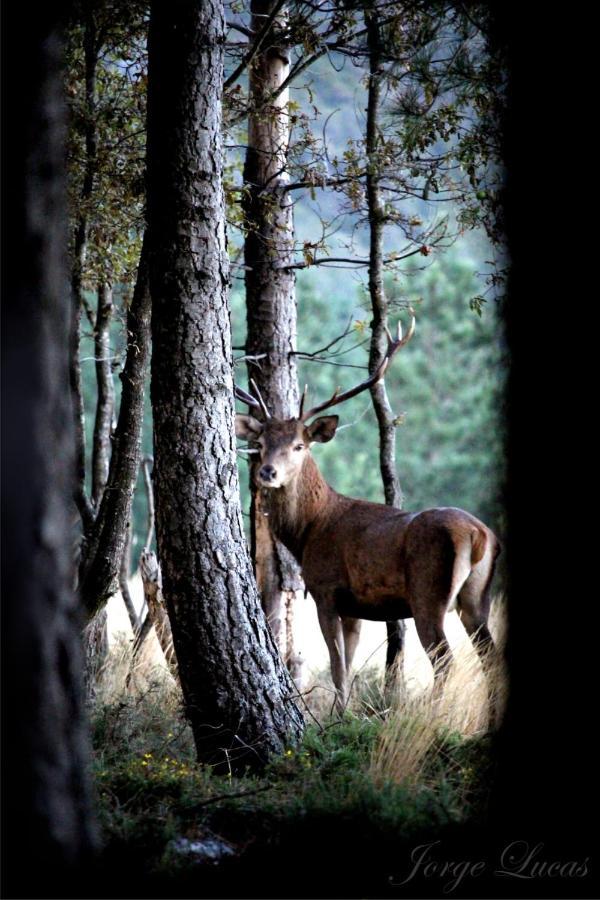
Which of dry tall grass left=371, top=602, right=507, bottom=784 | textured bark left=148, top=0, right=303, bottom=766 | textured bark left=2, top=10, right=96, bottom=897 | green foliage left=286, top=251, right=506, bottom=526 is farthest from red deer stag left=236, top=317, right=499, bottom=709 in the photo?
green foliage left=286, top=251, right=506, bottom=526

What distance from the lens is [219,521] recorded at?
5.63 meters

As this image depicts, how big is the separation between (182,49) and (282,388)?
3849 millimetres

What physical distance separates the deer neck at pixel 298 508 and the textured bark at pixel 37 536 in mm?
5643

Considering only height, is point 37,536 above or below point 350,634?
above

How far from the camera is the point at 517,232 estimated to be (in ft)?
11.0

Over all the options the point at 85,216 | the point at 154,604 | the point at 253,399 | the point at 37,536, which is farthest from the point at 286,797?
the point at 85,216

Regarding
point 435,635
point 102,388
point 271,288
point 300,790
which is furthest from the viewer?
point 102,388

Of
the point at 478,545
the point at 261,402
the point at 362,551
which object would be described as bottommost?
the point at 362,551

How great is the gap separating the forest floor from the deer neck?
8.48 ft

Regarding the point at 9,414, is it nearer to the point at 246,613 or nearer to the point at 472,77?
the point at 246,613

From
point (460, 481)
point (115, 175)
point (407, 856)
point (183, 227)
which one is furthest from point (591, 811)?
point (460, 481)

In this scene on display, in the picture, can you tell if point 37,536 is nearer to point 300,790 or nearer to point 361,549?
point 300,790
